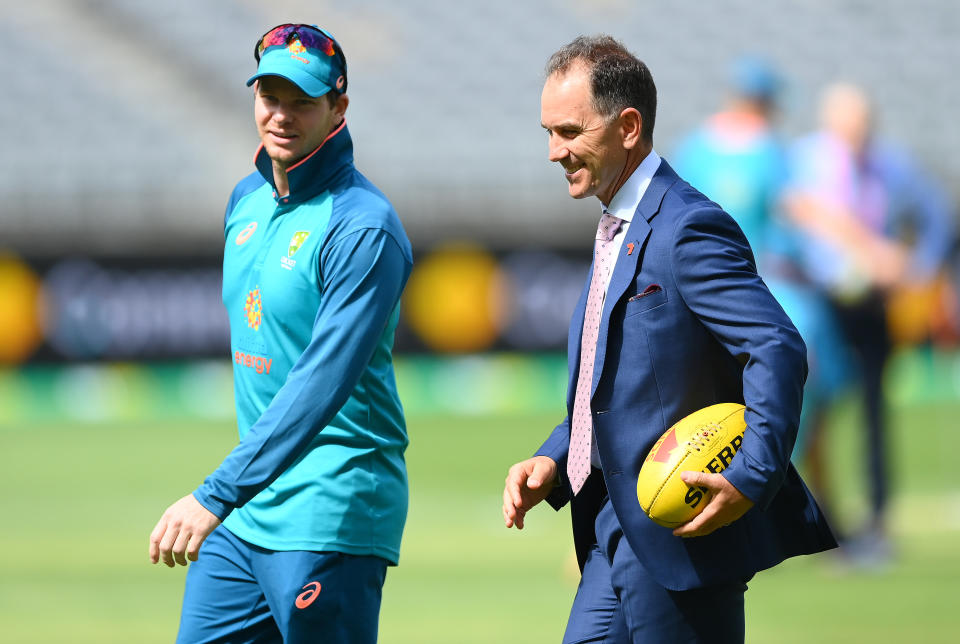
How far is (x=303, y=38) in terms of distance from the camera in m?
3.81

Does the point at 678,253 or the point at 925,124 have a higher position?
the point at 925,124

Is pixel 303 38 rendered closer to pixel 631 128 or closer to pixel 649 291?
pixel 631 128

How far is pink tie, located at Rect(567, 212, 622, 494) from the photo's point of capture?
3.46m

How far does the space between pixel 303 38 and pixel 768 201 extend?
4.80 meters

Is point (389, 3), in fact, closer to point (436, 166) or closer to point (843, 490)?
point (436, 166)

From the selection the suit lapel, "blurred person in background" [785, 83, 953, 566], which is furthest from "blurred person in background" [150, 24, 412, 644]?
"blurred person in background" [785, 83, 953, 566]

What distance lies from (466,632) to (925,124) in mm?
14962

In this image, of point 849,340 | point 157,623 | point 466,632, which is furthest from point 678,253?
point 849,340

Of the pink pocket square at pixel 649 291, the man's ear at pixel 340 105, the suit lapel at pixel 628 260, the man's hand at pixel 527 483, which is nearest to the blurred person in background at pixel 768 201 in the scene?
the man's ear at pixel 340 105

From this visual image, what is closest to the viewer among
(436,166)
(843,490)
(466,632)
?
(466,632)

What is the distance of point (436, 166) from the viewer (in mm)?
19000

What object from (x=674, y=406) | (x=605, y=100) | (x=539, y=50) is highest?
(x=539, y=50)

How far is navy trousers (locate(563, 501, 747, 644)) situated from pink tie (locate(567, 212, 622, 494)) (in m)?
0.12

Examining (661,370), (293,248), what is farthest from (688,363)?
(293,248)
